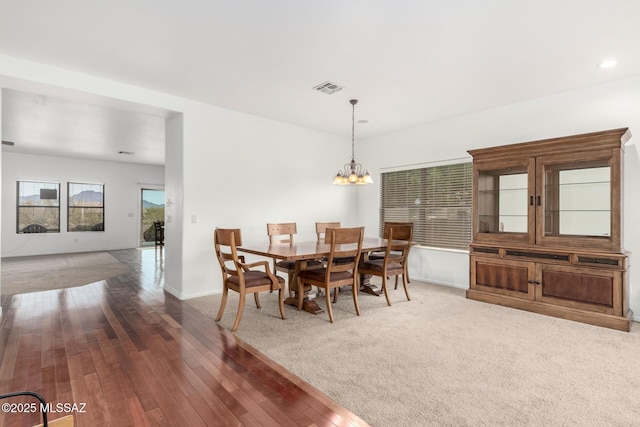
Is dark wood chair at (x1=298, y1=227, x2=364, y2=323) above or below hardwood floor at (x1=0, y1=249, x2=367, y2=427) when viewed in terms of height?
above

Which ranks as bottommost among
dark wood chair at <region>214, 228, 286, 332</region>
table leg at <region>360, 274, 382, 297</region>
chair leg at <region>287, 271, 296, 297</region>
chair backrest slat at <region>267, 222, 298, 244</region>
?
table leg at <region>360, 274, 382, 297</region>

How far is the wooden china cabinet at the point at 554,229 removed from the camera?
3.29 meters

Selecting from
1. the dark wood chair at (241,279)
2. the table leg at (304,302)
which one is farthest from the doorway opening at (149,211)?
the dark wood chair at (241,279)

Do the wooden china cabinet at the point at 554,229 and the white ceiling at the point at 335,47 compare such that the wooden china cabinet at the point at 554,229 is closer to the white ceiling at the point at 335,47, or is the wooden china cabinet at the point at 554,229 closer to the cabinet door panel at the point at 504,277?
the cabinet door panel at the point at 504,277

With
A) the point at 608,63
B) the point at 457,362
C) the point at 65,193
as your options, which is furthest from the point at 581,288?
the point at 65,193

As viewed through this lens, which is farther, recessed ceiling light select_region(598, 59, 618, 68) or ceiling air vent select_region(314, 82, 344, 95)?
ceiling air vent select_region(314, 82, 344, 95)

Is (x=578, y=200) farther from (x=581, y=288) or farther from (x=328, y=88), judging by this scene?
(x=328, y=88)

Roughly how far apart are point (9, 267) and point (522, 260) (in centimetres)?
923

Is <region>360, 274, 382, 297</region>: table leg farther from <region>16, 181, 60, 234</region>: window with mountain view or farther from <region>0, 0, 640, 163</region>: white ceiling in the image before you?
<region>16, 181, 60, 234</region>: window with mountain view

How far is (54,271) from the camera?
6.10 metres

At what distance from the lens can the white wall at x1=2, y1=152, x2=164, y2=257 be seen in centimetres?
809

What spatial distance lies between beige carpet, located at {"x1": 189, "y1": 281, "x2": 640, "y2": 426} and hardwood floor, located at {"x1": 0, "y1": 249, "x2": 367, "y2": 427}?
0.70 feet

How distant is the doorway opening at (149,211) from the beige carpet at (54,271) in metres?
2.22

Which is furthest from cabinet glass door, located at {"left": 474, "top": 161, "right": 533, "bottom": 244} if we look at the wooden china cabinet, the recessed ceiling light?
the recessed ceiling light
